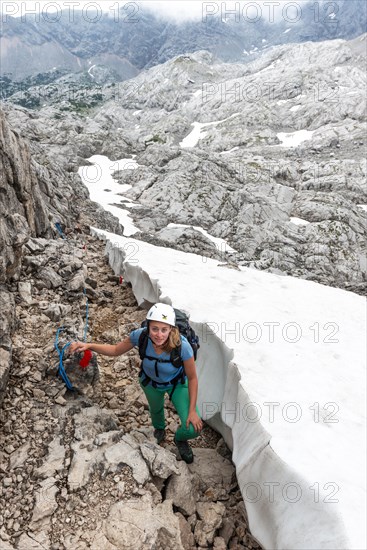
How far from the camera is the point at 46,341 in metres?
7.91

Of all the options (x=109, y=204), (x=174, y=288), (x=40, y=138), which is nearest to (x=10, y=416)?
(x=174, y=288)

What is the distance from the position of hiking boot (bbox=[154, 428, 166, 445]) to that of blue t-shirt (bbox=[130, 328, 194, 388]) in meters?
1.41

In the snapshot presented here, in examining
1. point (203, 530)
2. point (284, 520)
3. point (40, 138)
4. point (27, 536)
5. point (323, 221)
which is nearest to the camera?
point (27, 536)

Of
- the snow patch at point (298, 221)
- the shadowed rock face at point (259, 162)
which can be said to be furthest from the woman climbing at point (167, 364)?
the snow patch at point (298, 221)

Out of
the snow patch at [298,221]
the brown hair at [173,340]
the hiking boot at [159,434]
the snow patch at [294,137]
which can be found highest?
the snow patch at [294,137]

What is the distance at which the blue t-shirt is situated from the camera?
5.71 meters

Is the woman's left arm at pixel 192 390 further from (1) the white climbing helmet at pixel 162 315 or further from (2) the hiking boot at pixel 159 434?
(2) the hiking boot at pixel 159 434

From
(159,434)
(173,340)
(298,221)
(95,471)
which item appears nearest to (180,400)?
(159,434)

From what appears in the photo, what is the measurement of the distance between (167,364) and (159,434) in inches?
74.4

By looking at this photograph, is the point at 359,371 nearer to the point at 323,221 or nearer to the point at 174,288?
the point at 174,288

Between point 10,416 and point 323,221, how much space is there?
187 feet

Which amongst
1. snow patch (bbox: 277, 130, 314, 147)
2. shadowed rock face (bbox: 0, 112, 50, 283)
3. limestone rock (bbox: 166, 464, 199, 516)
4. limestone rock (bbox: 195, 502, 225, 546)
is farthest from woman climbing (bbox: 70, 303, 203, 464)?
snow patch (bbox: 277, 130, 314, 147)

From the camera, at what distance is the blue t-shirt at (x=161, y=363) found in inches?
225

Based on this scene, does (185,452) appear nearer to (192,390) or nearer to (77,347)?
(192,390)
